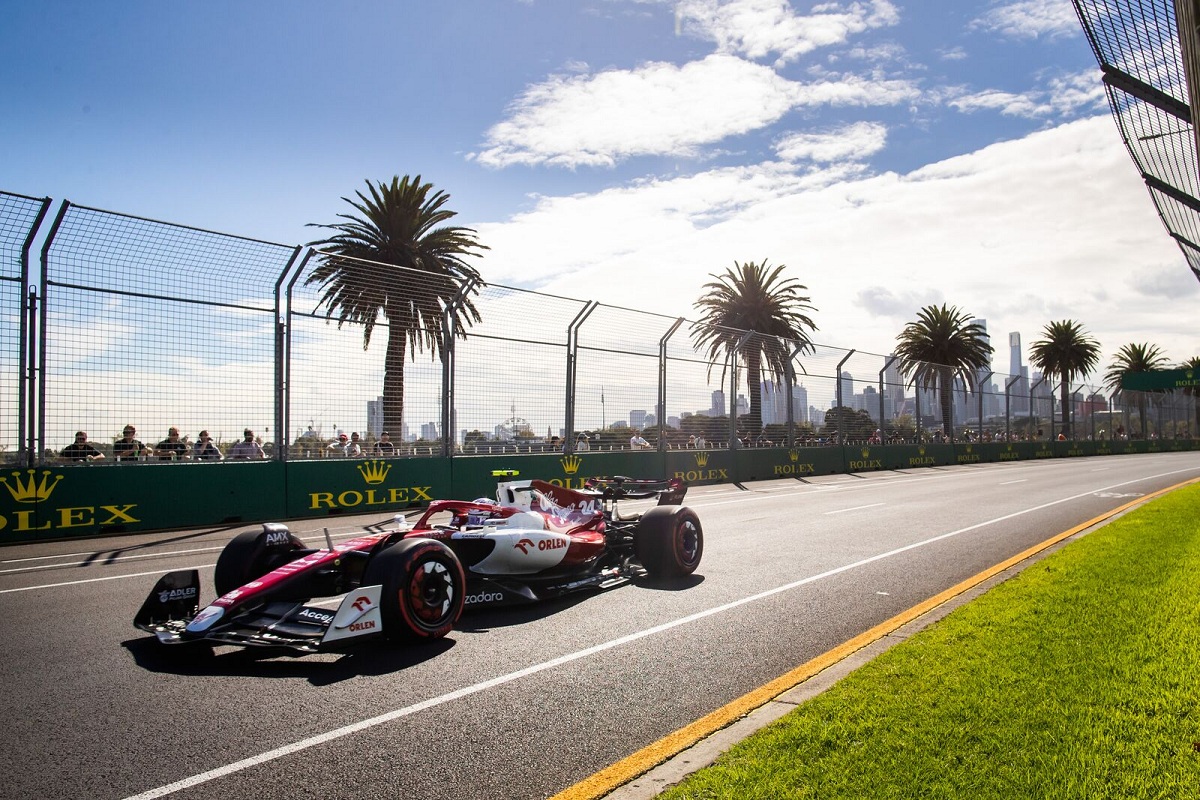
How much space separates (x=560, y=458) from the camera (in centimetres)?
1678

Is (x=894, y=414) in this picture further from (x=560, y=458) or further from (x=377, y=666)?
(x=377, y=666)

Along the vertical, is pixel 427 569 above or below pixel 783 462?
Result: above

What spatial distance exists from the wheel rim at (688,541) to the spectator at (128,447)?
7.66m

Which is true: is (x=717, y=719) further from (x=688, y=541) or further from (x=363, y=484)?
(x=363, y=484)

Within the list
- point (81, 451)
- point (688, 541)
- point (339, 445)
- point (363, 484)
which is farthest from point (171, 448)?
point (688, 541)

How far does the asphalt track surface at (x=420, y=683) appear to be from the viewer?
3254 mm

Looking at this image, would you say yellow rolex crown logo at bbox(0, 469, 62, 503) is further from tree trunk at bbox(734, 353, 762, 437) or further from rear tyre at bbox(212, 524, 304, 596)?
tree trunk at bbox(734, 353, 762, 437)

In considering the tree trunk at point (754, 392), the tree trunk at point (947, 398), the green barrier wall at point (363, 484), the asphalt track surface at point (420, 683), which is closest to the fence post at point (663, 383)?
the tree trunk at point (754, 392)

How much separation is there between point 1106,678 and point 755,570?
3.86 meters

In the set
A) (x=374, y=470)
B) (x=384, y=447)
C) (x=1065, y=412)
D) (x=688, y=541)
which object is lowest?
(x=688, y=541)

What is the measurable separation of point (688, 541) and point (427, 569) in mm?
2995

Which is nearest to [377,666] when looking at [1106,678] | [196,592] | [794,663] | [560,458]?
[196,592]

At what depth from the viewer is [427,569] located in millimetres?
5199

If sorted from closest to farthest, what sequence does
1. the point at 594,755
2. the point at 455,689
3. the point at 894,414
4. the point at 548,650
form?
the point at 594,755
the point at 455,689
the point at 548,650
the point at 894,414
